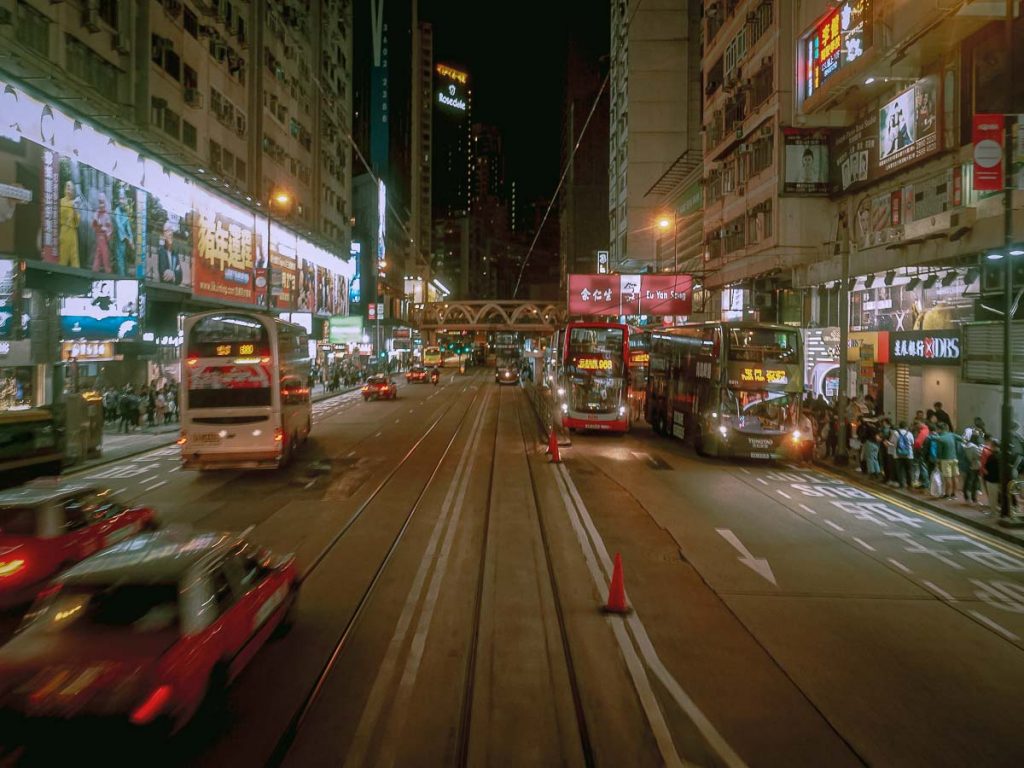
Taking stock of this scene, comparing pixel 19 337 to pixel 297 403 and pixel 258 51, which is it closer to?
pixel 297 403

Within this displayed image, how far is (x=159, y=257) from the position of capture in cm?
3228

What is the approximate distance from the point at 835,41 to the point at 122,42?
2785cm

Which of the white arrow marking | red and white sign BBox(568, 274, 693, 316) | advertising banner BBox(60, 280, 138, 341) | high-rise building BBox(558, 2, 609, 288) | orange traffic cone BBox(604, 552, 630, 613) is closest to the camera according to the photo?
orange traffic cone BBox(604, 552, 630, 613)

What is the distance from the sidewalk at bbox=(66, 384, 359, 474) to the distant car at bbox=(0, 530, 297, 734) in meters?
16.0

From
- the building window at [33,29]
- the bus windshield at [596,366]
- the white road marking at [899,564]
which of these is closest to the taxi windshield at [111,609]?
the white road marking at [899,564]

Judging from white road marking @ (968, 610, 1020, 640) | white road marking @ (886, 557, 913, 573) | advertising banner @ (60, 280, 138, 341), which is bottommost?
white road marking @ (886, 557, 913, 573)

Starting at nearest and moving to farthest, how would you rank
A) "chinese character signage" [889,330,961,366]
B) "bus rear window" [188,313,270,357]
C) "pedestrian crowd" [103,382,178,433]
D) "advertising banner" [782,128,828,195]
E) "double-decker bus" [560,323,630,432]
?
"bus rear window" [188,313,270,357] < "chinese character signage" [889,330,961,366] < "double-decker bus" [560,323,630,432] < "pedestrian crowd" [103,382,178,433] < "advertising banner" [782,128,828,195]

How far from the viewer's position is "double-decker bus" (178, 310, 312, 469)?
17.6 metres

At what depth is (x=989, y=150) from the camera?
46.6 feet

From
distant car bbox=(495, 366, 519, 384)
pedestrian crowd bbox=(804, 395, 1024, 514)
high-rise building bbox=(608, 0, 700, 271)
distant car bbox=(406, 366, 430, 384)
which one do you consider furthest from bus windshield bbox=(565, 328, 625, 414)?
high-rise building bbox=(608, 0, 700, 271)

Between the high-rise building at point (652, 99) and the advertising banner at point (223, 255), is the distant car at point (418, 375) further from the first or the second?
the advertising banner at point (223, 255)

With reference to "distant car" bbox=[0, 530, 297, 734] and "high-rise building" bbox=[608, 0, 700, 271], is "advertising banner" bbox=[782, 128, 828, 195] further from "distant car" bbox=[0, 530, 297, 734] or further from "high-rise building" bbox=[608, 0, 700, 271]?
"high-rise building" bbox=[608, 0, 700, 271]

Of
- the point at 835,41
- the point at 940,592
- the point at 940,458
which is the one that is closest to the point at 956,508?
the point at 940,458

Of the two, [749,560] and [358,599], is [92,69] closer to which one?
[358,599]
